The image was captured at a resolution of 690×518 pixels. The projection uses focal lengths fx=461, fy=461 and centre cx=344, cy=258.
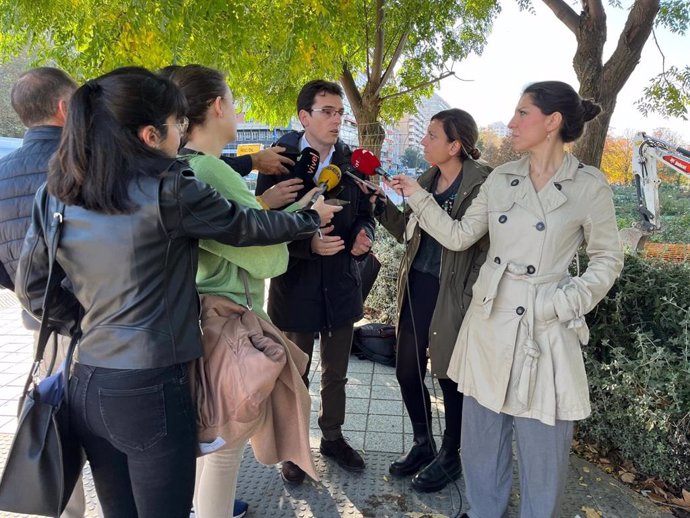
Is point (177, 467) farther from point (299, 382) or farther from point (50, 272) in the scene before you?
point (50, 272)

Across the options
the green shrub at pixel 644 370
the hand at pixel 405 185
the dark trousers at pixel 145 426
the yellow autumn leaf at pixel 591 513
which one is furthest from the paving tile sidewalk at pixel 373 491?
the hand at pixel 405 185

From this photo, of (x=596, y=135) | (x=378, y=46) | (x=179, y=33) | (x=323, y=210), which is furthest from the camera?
(x=378, y=46)

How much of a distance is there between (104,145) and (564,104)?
1.76 m

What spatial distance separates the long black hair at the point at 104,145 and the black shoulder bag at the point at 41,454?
29cm

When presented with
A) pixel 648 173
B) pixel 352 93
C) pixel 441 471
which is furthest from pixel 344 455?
pixel 648 173

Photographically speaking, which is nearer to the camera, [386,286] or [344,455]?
[344,455]

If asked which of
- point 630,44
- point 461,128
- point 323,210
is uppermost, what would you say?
point 630,44

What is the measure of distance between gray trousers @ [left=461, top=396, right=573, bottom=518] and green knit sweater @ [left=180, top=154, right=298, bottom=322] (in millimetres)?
1257

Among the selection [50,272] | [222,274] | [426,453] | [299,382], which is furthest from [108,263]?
[426,453]

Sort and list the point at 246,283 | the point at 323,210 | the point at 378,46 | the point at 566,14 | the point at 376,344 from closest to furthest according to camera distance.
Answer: the point at 246,283, the point at 323,210, the point at 566,14, the point at 376,344, the point at 378,46

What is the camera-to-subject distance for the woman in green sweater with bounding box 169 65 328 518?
1604mm

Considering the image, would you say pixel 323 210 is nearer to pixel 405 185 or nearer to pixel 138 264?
pixel 405 185

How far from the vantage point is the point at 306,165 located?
2561mm

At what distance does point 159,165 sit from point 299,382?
901mm
